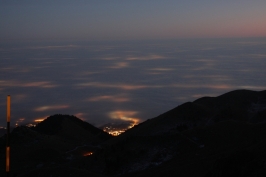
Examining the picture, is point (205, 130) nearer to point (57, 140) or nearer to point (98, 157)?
point (98, 157)

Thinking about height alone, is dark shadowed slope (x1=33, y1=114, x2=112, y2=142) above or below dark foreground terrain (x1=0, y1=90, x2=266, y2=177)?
below

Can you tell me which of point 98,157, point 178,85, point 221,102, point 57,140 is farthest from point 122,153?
point 178,85

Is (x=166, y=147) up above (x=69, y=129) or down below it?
above

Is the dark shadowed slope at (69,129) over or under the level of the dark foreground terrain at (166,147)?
under

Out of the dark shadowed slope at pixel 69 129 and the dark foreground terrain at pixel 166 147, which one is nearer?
the dark foreground terrain at pixel 166 147

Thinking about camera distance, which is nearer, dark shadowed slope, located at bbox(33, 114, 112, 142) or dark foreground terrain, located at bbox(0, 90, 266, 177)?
dark foreground terrain, located at bbox(0, 90, 266, 177)

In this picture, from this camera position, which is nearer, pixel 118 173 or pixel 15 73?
pixel 118 173

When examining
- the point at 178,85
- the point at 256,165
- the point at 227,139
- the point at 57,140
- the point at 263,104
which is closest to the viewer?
the point at 256,165

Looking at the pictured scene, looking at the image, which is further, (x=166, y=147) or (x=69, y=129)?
(x=69, y=129)
